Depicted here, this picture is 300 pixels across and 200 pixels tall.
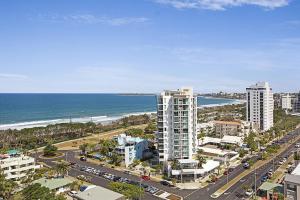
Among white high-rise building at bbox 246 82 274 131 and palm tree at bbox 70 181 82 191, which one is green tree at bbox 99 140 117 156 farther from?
white high-rise building at bbox 246 82 274 131

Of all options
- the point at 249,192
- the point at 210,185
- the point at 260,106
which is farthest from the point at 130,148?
the point at 260,106

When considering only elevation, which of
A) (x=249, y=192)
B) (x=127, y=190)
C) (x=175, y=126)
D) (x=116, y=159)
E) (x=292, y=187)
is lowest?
(x=249, y=192)

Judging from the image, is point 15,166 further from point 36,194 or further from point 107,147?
point 107,147

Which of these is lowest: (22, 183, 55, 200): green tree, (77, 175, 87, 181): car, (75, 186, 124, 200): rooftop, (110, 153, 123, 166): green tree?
(77, 175, 87, 181): car

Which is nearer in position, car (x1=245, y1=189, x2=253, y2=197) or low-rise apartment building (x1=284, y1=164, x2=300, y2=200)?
low-rise apartment building (x1=284, y1=164, x2=300, y2=200)

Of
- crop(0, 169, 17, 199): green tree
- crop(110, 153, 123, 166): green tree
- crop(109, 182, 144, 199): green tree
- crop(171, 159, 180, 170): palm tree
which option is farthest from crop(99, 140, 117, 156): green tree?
crop(0, 169, 17, 199): green tree

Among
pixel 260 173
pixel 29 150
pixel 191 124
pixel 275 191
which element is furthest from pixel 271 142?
pixel 29 150

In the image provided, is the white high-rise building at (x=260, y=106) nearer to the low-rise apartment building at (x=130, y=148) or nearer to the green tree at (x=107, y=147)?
the low-rise apartment building at (x=130, y=148)

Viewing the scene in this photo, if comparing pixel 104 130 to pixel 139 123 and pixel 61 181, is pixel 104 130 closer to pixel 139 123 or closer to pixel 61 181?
pixel 139 123
